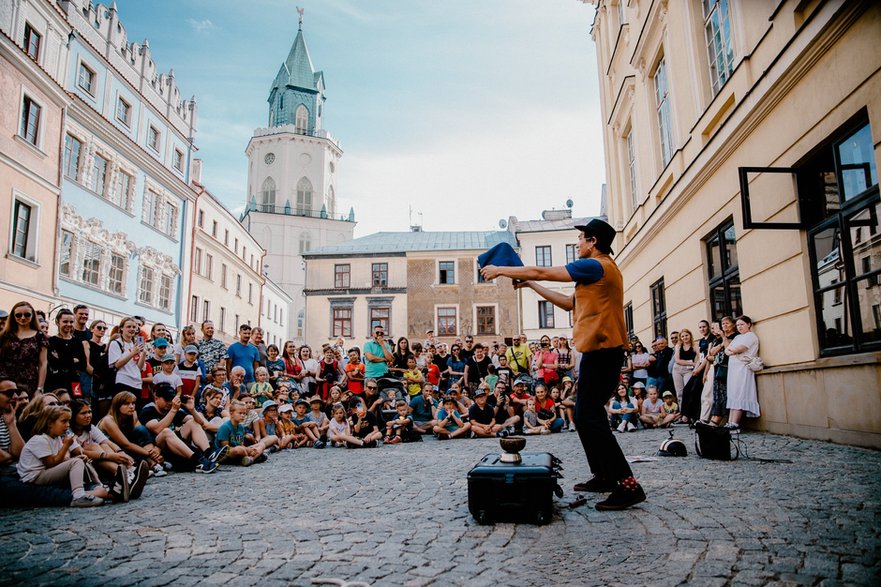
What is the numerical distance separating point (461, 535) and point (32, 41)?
22.1 meters

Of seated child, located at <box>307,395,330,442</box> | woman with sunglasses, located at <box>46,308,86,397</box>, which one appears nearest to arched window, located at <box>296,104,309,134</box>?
seated child, located at <box>307,395,330,442</box>

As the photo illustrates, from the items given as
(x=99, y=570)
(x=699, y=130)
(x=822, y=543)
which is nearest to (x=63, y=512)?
(x=99, y=570)

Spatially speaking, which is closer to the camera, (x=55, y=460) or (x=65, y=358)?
(x=55, y=460)

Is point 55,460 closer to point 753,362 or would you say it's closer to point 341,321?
point 753,362

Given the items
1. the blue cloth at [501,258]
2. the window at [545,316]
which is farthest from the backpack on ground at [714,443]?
the window at [545,316]

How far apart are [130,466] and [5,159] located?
1483 cm

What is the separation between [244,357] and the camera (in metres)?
11.7

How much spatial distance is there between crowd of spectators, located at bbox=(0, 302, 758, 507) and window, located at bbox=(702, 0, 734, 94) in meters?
4.50

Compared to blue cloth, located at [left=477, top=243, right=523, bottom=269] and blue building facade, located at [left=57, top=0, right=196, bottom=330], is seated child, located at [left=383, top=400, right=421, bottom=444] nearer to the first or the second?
blue cloth, located at [left=477, top=243, right=523, bottom=269]

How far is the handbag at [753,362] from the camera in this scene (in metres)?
8.25

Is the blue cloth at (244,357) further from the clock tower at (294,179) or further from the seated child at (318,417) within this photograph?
the clock tower at (294,179)

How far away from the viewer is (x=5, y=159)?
1647 cm

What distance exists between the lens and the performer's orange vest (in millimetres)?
4398

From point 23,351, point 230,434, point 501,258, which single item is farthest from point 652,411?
point 23,351
